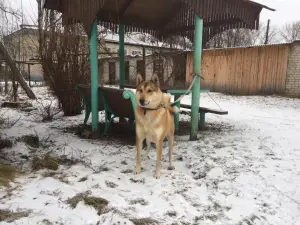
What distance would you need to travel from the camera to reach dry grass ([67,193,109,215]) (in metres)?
2.38

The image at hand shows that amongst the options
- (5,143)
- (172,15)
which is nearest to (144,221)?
(5,143)

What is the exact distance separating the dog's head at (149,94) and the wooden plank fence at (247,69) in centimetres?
1286

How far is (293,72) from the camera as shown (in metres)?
13.3

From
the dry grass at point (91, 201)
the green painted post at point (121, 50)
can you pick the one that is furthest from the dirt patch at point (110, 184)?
the green painted post at point (121, 50)

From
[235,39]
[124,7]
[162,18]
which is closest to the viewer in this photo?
[124,7]

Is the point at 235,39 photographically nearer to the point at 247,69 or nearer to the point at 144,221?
the point at 247,69

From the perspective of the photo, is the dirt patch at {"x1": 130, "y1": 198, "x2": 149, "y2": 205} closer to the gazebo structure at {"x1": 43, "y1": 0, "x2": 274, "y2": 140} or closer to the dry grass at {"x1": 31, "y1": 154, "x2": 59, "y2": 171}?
the dry grass at {"x1": 31, "y1": 154, "x2": 59, "y2": 171}

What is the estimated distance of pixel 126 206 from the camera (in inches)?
96.8

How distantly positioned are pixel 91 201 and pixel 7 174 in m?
1.26

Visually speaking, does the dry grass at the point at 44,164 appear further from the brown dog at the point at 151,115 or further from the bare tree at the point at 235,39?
the bare tree at the point at 235,39

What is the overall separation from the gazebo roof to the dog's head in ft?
6.52

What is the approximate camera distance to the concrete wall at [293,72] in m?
13.0

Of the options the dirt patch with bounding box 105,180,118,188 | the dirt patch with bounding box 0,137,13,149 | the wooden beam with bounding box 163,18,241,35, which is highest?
the wooden beam with bounding box 163,18,241,35

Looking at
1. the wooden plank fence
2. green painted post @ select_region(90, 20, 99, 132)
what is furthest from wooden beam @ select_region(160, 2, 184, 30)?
the wooden plank fence
